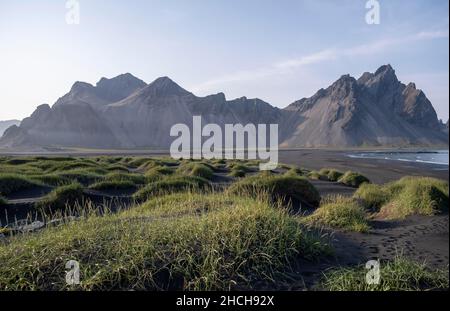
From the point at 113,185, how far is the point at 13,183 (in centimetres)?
553

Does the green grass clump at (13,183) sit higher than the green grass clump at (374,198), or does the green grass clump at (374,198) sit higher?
the green grass clump at (13,183)

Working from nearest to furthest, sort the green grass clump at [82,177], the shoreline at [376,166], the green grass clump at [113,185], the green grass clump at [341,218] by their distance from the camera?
the green grass clump at [341,218] < the green grass clump at [113,185] < the green grass clump at [82,177] < the shoreline at [376,166]

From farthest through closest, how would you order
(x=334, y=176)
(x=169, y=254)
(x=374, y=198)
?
(x=334, y=176)
(x=374, y=198)
(x=169, y=254)

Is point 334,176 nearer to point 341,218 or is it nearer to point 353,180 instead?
point 353,180

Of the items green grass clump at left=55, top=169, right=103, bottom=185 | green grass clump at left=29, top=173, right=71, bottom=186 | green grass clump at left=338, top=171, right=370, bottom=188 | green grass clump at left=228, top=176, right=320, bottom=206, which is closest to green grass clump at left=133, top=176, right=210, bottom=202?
green grass clump at left=228, top=176, right=320, bottom=206

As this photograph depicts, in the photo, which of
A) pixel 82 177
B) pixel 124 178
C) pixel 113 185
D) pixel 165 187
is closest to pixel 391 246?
pixel 165 187

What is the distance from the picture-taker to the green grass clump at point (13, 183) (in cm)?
1922

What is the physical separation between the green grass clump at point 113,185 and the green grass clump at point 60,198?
3.07 metres

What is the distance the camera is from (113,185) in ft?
72.7

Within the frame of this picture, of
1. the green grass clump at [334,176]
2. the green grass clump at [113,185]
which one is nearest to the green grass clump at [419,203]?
the green grass clump at [113,185]

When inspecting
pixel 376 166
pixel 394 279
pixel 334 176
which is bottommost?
pixel 376 166

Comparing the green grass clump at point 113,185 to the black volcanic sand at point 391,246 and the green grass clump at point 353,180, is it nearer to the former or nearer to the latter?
the black volcanic sand at point 391,246

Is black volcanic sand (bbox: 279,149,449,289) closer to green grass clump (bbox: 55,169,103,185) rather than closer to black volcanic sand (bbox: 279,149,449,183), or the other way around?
green grass clump (bbox: 55,169,103,185)
